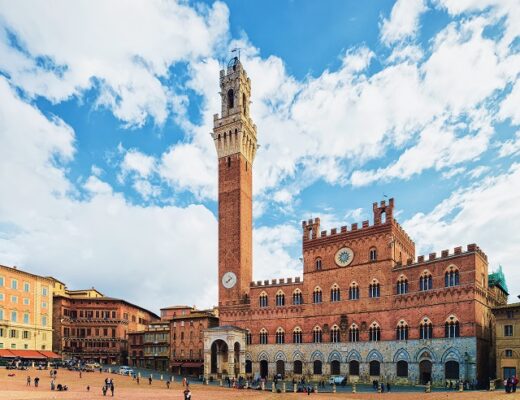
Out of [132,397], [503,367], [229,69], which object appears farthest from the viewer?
[229,69]

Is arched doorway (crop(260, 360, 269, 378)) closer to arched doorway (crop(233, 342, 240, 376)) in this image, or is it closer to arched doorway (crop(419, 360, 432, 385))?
arched doorway (crop(233, 342, 240, 376))

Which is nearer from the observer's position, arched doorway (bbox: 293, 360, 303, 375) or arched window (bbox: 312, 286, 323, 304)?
arched doorway (bbox: 293, 360, 303, 375)

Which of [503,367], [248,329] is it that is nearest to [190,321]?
[248,329]

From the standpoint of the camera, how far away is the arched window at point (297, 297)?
212 feet

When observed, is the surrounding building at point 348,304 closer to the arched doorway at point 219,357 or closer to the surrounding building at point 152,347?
the arched doorway at point 219,357

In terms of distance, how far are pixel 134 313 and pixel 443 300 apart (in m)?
62.2

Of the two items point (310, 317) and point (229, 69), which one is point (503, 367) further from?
point (229, 69)

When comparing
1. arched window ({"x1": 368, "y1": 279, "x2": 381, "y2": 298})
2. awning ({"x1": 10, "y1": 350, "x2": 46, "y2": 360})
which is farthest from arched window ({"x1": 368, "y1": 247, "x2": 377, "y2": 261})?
awning ({"x1": 10, "y1": 350, "x2": 46, "y2": 360})

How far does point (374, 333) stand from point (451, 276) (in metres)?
12.2

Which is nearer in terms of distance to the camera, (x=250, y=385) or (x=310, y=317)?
(x=250, y=385)

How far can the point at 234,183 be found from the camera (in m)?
74.2

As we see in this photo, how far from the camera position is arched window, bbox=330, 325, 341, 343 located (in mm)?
59969

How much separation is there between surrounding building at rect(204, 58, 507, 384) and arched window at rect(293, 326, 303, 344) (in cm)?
13

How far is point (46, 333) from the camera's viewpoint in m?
75.4
